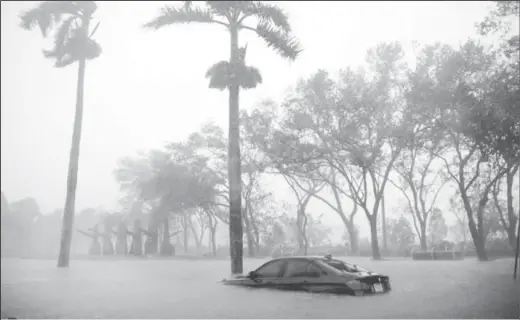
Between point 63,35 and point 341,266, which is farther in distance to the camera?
point 63,35

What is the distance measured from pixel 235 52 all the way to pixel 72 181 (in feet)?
41.6

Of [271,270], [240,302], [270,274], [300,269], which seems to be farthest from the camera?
[271,270]

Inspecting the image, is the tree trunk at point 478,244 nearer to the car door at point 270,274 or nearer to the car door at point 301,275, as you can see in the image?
the car door at point 270,274

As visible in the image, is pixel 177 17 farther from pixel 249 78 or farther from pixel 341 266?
pixel 341 266

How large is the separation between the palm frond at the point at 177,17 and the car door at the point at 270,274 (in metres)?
9.90

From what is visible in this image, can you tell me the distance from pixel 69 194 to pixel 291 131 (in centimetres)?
1640

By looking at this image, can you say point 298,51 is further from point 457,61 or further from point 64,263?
point 64,263

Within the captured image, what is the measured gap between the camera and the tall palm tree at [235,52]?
1686 centimetres

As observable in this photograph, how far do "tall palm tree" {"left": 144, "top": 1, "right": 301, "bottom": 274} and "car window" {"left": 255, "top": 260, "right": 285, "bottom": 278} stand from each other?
392 centimetres

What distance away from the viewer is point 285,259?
1244cm

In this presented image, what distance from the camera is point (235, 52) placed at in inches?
701

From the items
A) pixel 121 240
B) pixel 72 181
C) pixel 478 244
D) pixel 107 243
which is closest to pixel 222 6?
pixel 72 181

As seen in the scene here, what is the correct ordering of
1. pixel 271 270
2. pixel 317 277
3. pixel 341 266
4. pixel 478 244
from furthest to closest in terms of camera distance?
pixel 478 244 < pixel 271 270 < pixel 341 266 < pixel 317 277

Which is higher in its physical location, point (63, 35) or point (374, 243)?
point (63, 35)
